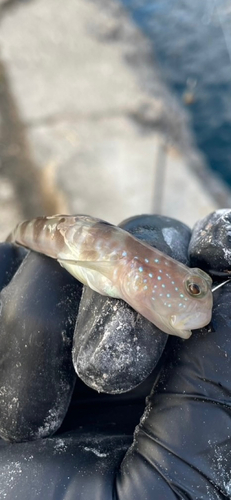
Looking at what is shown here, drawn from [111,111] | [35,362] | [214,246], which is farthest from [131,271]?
[111,111]

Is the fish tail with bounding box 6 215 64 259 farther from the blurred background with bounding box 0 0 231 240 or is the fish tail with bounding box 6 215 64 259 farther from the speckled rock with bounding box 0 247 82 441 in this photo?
the blurred background with bounding box 0 0 231 240

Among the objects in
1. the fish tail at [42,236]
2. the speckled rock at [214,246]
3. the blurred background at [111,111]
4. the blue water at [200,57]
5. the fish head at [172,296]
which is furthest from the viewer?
the blue water at [200,57]

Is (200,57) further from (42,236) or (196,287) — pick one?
(196,287)

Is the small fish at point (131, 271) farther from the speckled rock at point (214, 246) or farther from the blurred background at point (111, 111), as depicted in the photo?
the blurred background at point (111, 111)

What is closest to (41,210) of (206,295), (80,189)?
(80,189)

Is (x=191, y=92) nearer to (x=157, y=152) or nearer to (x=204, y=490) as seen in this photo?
(x=157, y=152)

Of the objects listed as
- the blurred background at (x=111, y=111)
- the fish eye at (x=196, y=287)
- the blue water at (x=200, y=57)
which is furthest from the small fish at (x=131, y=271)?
the blue water at (x=200, y=57)
